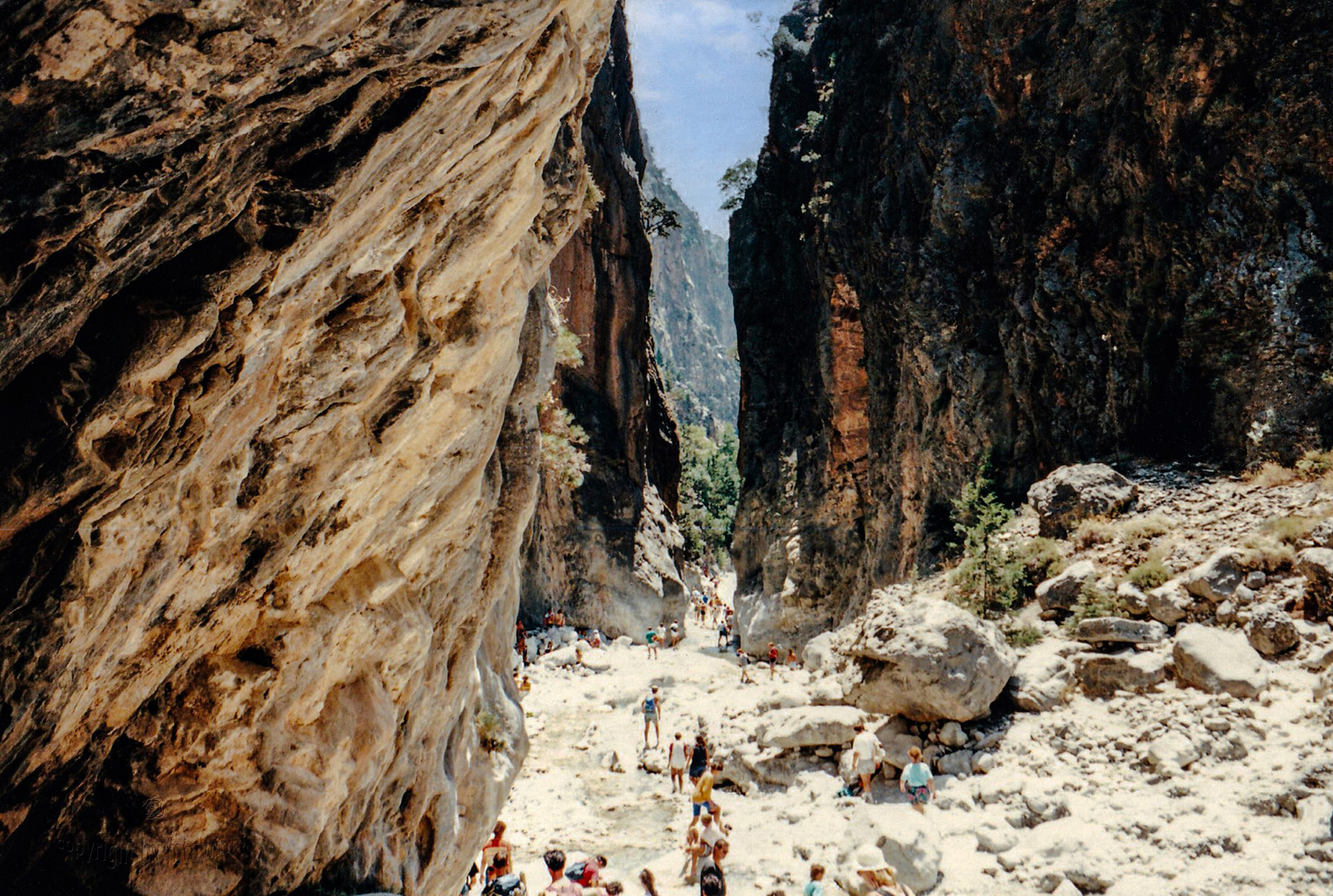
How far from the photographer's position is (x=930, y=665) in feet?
32.6

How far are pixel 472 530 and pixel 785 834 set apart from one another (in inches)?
221

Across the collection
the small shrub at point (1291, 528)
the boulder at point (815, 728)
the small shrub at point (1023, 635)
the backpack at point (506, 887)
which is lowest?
the backpack at point (506, 887)

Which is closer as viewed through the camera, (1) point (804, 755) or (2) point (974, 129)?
(1) point (804, 755)

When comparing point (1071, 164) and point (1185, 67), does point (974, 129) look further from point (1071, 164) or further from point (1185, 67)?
point (1185, 67)

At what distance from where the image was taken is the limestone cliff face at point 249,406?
8.78 ft

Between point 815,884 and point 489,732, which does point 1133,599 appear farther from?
point 489,732

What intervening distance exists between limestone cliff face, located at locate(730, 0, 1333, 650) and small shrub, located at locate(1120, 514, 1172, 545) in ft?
7.64

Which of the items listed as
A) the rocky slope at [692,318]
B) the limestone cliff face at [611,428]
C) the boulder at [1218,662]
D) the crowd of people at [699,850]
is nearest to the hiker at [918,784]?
the crowd of people at [699,850]

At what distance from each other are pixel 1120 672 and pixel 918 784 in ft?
9.95

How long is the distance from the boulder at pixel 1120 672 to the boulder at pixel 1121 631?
24 cm

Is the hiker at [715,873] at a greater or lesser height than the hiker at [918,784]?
lesser

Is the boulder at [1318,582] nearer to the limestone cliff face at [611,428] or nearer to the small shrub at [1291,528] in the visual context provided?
the small shrub at [1291,528]

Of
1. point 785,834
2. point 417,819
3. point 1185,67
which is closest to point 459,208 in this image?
point 417,819

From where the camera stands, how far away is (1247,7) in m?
14.1
